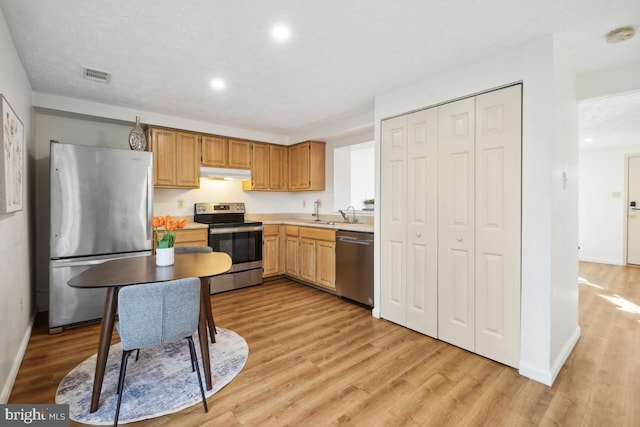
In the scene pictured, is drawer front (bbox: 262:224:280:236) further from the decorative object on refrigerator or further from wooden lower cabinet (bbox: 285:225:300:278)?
the decorative object on refrigerator

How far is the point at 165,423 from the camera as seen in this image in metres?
1.68

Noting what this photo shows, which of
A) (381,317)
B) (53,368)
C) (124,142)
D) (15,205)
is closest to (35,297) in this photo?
(53,368)

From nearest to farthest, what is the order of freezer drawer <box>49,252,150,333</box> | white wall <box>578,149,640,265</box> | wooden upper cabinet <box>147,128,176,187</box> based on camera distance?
freezer drawer <box>49,252,150,333</box>, wooden upper cabinet <box>147,128,176,187</box>, white wall <box>578,149,640,265</box>

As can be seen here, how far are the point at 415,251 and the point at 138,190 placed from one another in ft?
9.94

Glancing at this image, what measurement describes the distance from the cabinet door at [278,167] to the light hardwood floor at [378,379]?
243cm

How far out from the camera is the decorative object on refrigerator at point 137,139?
3523 millimetres

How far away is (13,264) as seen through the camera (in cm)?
220

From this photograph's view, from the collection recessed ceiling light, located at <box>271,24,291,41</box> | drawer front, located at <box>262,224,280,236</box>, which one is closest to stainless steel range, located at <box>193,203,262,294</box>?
drawer front, located at <box>262,224,280,236</box>

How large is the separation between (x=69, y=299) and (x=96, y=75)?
7.09 ft

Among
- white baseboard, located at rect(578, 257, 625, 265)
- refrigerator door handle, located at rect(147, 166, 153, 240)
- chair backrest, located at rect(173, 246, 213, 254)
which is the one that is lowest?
white baseboard, located at rect(578, 257, 625, 265)

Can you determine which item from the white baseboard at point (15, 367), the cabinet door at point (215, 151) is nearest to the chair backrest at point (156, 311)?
the white baseboard at point (15, 367)

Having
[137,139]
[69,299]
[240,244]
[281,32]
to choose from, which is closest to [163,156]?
[137,139]

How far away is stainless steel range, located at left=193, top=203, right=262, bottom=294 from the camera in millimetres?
4102

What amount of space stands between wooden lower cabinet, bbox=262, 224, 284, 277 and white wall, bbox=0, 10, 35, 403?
261cm
